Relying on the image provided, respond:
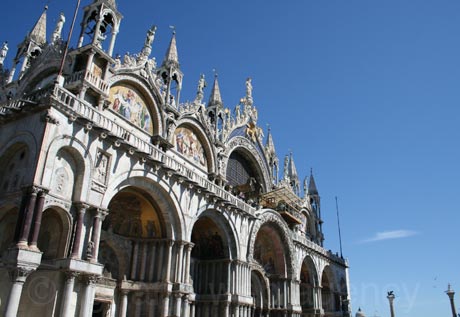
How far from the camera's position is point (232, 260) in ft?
78.0

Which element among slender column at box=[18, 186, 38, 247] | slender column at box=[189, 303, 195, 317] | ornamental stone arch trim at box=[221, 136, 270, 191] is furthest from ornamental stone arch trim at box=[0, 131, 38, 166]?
ornamental stone arch trim at box=[221, 136, 270, 191]

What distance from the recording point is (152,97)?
76.2ft

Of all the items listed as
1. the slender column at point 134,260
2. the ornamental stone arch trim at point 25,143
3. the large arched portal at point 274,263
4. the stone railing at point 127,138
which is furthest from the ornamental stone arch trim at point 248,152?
the ornamental stone arch trim at point 25,143

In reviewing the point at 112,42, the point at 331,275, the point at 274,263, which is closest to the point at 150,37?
the point at 112,42

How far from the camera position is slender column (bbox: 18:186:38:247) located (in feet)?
41.9

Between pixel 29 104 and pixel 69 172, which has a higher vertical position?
pixel 29 104

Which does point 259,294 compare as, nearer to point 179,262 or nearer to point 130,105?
point 179,262

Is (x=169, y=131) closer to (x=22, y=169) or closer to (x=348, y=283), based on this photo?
(x=22, y=169)

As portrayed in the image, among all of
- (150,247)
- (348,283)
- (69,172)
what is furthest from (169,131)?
(348,283)

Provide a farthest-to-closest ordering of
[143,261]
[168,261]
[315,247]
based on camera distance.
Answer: [315,247] < [143,261] < [168,261]

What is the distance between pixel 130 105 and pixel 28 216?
10072mm

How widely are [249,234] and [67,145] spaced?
14.4m

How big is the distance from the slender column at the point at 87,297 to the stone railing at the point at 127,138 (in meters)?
5.64

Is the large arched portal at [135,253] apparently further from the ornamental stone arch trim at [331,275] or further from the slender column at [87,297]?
the ornamental stone arch trim at [331,275]
